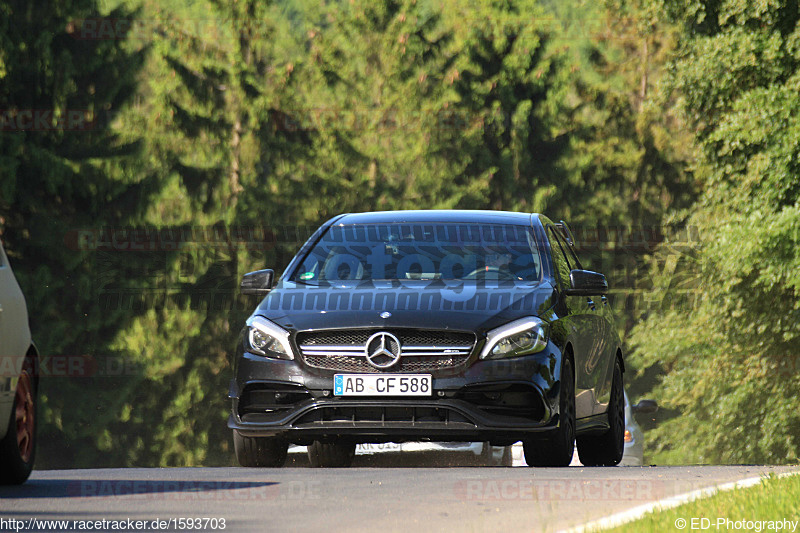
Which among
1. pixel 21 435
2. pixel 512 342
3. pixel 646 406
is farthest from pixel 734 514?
pixel 646 406

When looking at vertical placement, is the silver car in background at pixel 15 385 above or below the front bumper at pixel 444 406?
above

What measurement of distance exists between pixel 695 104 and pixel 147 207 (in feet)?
57.0

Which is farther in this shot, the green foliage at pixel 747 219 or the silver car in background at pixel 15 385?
the green foliage at pixel 747 219

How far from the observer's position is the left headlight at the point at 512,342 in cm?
975

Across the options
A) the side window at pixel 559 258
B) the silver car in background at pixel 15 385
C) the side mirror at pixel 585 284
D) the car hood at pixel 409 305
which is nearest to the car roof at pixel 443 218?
the side window at pixel 559 258

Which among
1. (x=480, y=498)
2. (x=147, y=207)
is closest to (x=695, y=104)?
(x=147, y=207)

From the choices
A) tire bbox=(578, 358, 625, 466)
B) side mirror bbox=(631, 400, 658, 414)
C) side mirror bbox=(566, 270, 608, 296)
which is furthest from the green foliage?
side mirror bbox=(566, 270, 608, 296)

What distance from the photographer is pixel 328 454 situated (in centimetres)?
1289

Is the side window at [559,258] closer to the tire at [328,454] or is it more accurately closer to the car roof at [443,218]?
the car roof at [443,218]

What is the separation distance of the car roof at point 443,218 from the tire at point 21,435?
137 inches

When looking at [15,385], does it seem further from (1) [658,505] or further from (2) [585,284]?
(2) [585,284]

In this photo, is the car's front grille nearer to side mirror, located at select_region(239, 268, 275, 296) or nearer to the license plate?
the license plate

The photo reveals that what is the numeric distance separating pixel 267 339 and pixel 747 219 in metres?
19.1

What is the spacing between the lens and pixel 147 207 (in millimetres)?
41188
